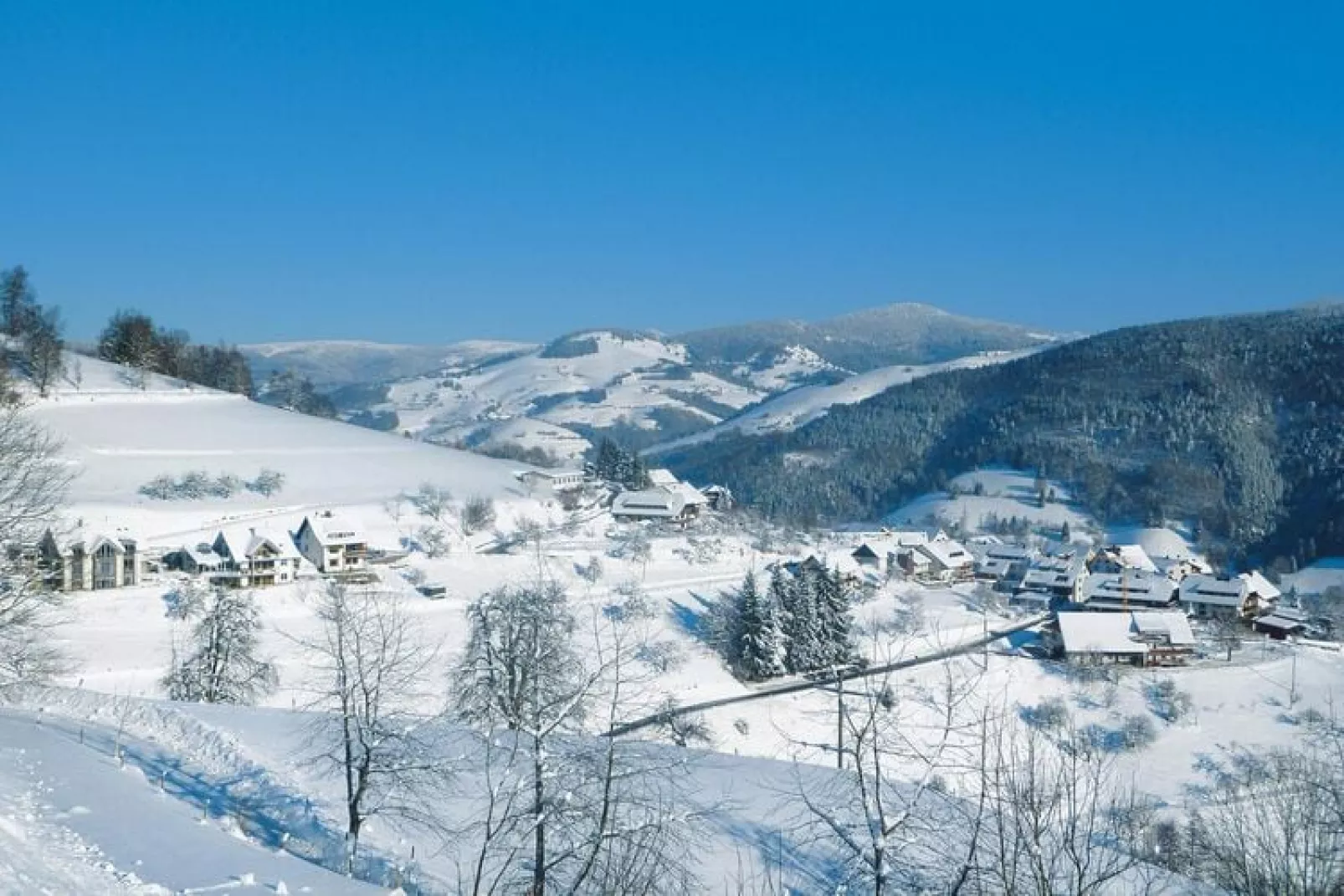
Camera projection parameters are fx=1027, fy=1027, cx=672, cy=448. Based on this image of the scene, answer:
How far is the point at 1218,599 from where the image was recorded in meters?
45.7

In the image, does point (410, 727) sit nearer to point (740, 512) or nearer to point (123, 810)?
point (123, 810)

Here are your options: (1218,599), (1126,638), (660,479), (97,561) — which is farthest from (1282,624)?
(97,561)

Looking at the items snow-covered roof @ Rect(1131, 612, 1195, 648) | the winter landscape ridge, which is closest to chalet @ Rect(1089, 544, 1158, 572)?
the winter landscape ridge

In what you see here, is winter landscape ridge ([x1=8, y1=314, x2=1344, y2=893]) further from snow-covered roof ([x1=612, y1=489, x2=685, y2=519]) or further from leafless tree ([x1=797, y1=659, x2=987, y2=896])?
snow-covered roof ([x1=612, y1=489, x2=685, y2=519])

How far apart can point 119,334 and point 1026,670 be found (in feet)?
179

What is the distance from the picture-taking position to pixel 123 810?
8953mm

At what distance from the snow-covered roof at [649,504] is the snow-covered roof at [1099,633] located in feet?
68.1

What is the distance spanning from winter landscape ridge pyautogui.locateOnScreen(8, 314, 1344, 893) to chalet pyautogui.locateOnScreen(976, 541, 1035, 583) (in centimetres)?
30

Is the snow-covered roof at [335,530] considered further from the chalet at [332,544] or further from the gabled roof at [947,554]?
the gabled roof at [947,554]

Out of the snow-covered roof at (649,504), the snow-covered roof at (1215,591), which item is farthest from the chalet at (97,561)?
the snow-covered roof at (1215,591)

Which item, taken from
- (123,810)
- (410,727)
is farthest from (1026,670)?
(123,810)

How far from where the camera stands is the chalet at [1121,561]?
53.3 meters

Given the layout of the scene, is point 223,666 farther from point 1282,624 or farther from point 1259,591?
point 1259,591

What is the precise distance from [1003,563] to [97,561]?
43.3 meters
